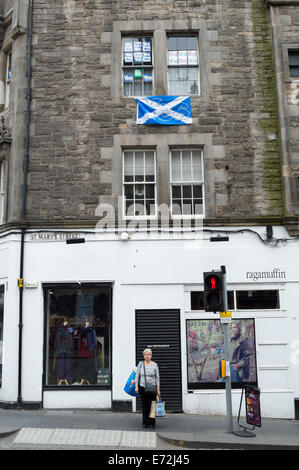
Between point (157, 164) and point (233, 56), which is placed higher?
point (233, 56)

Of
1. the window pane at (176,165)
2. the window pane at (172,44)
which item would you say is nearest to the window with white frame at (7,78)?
the window pane at (172,44)

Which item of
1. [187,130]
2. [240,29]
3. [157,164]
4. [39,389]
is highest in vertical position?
[240,29]

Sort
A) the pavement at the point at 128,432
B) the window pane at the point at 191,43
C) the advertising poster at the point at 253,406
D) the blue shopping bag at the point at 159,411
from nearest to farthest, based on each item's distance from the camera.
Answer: the pavement at the point at 128,432
the advertising poster at the point at 253,406
the blue shopping bag at the point at 159,411
the window pane at the point at 191,43

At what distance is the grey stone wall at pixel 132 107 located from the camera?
13.3 m

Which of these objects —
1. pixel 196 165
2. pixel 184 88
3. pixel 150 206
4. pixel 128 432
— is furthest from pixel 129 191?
pixel 128 432

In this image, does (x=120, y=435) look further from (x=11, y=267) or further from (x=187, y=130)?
(x=187, y=130)

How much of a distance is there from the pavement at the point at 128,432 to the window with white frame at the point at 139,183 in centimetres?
561

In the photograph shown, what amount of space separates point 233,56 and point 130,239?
6.41 m

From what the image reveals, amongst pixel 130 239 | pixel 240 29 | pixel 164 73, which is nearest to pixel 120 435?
pixel 130 239

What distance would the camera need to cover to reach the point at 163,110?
1359 centimetres

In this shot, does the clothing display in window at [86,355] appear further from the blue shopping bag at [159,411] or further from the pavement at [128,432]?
the blue shopping bag at [159,411]

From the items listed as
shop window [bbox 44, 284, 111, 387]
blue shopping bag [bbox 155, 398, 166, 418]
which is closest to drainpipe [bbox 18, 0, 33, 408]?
shop window [bbox 44, 284, 111, 387]
